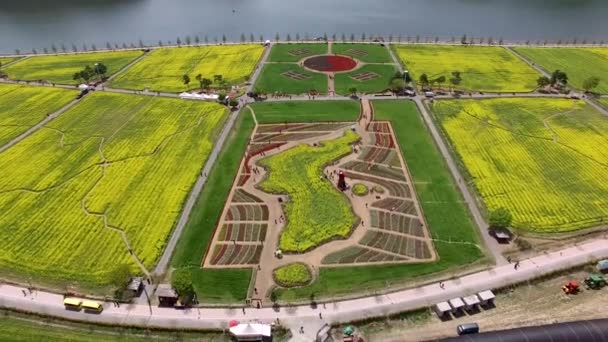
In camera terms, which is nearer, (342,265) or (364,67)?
(342,265)

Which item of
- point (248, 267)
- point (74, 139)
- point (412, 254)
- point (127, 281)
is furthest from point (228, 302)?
point (74, 139)

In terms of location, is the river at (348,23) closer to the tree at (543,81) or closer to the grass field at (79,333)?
the tree at (543,81)

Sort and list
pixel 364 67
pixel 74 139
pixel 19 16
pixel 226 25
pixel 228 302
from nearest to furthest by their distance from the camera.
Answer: pixel 228 302, pixel 74 139, pixel 364 67, pixel 226 25, pixel 19 16

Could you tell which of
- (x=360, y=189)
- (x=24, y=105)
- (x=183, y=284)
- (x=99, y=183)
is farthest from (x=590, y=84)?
(x=24, y=105)

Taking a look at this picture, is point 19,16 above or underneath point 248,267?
above

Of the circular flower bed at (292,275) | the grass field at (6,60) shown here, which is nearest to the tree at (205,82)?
the circular flower bed at (292,275)

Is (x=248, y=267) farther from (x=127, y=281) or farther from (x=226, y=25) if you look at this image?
(x=226, y=25)

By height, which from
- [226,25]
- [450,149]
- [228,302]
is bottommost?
[228,302]
